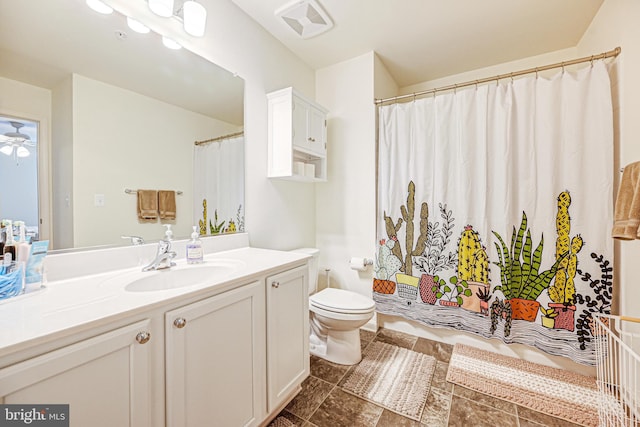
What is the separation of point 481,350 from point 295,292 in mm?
1592

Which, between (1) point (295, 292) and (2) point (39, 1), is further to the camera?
(1) point (295, 292)

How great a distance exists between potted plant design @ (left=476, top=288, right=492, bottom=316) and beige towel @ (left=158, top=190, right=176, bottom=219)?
2.11m

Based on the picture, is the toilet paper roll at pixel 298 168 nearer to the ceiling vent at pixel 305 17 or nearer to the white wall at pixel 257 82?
the white wall at pixel 257 82

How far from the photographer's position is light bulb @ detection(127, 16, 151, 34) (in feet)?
4.01

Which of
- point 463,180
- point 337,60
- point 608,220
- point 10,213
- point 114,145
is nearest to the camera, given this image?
point 10,213

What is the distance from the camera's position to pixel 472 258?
1874mm

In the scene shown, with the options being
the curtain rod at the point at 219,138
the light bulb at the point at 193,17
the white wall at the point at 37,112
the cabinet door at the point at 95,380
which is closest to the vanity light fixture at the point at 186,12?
the light bulb at the point at 193,17

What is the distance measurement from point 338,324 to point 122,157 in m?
1.54

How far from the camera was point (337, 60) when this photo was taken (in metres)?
2.34

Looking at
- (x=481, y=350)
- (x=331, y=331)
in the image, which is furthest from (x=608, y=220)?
(x=331, y=331)

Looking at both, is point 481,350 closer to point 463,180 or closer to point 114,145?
point 463,180

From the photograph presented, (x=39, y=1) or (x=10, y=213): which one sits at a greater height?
(x=39, y=1)

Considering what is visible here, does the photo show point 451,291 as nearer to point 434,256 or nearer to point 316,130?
point 434,256

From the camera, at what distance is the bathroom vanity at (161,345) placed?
1.98 ft
